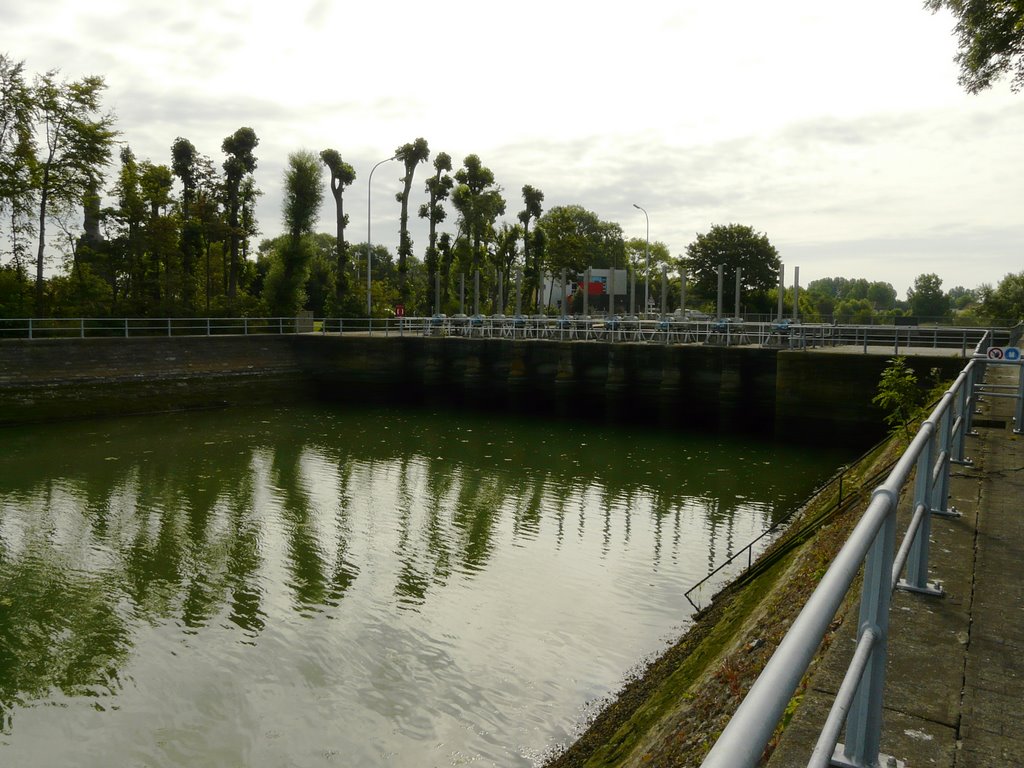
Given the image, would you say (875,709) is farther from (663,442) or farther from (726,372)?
(726,372)

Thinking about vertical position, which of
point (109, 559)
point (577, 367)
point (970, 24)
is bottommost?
point (109, 559)

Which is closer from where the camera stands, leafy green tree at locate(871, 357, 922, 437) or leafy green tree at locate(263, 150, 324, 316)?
leafy green tree at locate(871, 357, 922, 437)

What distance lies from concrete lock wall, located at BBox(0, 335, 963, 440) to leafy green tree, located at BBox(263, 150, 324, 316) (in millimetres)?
10972

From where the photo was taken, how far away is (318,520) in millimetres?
15797

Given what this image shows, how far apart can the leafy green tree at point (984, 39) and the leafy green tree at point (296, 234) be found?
3741cm

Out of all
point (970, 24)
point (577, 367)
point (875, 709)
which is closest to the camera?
point (875, 709)

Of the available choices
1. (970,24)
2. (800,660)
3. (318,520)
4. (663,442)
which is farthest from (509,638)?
(970,24)

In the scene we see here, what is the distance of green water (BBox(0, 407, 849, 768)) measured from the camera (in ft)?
25.9

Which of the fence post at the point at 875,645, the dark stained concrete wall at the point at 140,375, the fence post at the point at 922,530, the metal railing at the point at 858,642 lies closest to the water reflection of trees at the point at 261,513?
the dark stained concrete wall at the point at 140,375

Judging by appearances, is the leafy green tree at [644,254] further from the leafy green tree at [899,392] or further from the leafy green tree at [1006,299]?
the leafy green tree at [899,392]

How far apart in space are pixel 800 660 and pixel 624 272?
107589 mm

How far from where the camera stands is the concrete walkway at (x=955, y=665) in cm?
312

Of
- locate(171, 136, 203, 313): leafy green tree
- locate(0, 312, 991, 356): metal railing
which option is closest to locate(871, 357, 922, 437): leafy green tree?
locate(0, 312, 991, 356): metal railing

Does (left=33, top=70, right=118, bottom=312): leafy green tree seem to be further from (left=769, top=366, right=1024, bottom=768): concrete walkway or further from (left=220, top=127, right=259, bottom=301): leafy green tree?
(left=769, top=366, right=1024, bottom=768): concrete walkway
